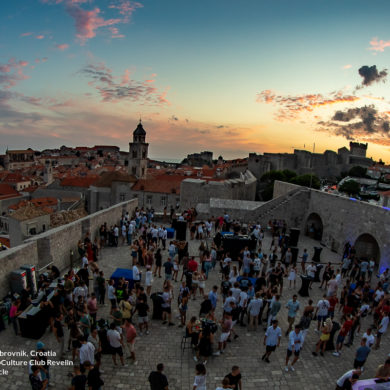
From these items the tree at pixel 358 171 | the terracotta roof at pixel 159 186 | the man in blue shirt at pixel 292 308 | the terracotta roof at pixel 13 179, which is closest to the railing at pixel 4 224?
the terracotta roof at pixel 159 186

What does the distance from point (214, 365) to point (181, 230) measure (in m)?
9.51

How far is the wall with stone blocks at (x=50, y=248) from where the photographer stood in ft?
28.1

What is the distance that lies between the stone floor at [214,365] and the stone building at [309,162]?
187 feet

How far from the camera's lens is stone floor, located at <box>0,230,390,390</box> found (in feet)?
20.1

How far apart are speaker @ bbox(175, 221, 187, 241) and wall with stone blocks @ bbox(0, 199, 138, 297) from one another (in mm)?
4119

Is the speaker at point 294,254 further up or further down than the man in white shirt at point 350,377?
further up

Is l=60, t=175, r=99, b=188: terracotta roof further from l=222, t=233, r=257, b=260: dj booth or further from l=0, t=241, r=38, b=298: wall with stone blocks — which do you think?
l=0, t=241, r=38, b=298: wall with stone blocks

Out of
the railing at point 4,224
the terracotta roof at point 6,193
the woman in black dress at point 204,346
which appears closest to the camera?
the woman in black dress at point 204,346

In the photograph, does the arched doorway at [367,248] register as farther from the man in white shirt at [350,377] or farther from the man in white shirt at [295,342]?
the man in white shirt at [350,377]

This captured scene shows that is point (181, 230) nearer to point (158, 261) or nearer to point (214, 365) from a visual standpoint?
point (158, 261)

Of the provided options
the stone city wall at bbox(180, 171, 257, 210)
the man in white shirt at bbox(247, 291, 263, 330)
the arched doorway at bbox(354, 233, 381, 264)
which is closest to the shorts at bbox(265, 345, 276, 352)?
the man in white shirt at bbox(247, 291, 263, 330)

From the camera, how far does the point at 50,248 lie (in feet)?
34.1

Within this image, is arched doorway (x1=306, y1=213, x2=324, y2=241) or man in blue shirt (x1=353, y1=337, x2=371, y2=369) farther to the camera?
arched doorway (x1=306, y1=213, x2=324, y2=241)

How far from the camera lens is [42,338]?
722cm
